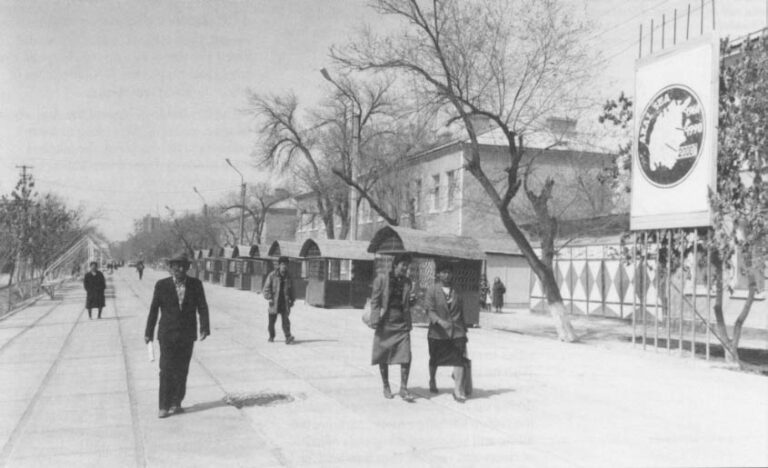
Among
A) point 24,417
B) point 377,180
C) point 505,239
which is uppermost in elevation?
point 377,180

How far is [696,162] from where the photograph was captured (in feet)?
42.1

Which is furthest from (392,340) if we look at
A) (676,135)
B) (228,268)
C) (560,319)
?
(228,268)

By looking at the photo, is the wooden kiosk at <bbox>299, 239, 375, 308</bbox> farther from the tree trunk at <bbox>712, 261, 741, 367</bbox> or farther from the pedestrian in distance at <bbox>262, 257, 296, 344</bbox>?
the tree trunk at <bbox>712, 261, 741, 367</bbox>

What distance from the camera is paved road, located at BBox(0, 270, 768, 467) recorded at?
5887mm

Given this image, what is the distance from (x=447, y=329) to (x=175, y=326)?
9.91 feet

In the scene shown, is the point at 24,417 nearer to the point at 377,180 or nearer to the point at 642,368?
the point at 642,368

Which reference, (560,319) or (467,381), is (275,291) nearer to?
(467,381)

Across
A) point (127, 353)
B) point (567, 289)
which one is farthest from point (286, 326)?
point (567, 289)

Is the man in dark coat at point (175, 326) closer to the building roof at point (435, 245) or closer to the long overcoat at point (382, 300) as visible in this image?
the long overcoat at point (382, 300)

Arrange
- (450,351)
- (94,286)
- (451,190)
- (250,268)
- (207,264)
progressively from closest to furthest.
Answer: (450,351), (94,286), (451,190), (250,268), (207,264)

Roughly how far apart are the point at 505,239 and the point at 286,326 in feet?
72.2

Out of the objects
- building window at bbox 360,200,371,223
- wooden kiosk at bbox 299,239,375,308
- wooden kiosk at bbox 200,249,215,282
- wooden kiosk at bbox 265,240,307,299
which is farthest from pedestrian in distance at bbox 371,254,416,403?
wooden kiosk at bbox 200,249,215,282

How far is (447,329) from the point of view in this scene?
27.1ft

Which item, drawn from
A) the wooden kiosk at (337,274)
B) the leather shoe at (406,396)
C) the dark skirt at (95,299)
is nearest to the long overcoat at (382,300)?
the leather shoe at (406,396)
